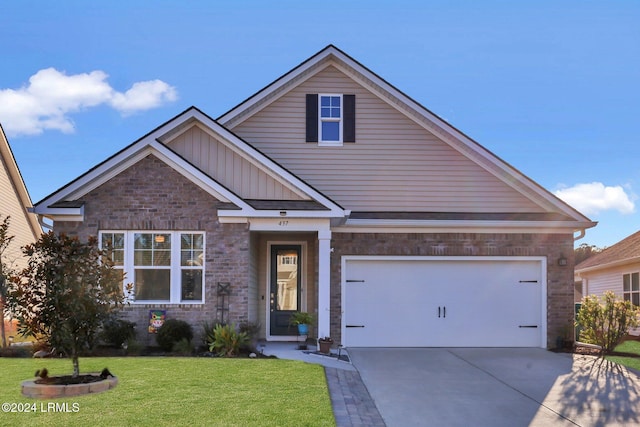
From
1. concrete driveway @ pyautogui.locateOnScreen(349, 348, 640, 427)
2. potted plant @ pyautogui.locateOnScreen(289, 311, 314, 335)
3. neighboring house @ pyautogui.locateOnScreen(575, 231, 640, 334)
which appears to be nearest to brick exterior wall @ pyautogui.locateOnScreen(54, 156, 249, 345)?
potted plant @ pyautogui.locateOnScreen(289, 311, 314, 335)

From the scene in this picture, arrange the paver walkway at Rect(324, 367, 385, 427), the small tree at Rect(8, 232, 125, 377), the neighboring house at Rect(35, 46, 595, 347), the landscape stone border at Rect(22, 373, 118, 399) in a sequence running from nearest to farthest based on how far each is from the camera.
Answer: the paver walkway at Rect(324, 367, 385, 427) < the landscape stone border at Rect(22, 373, 118, 399) < the small tree at Rect(8, 232, 125, 377) < the neighboring house at Rect(35, 46, 595, 347)

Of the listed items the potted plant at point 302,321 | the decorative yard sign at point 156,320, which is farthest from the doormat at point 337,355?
the decorative yard sign at point 156,320

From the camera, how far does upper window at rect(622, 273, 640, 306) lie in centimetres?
2028

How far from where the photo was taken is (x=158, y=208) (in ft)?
42.4

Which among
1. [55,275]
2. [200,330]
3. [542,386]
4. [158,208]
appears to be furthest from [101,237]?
[542,386]

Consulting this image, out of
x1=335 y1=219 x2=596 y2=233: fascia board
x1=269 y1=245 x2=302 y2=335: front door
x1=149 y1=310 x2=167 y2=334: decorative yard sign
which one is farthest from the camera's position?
x1=269 y1=245 x2=302 y2=335: front door

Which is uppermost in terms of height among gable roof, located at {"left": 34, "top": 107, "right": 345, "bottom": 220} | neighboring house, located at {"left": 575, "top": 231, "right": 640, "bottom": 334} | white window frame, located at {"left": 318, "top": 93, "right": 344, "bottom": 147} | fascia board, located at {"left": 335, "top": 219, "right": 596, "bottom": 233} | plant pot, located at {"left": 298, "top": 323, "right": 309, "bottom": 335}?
white window frame, located at {"left": 318, "top": 93, "right": 344, "bottom": 147}

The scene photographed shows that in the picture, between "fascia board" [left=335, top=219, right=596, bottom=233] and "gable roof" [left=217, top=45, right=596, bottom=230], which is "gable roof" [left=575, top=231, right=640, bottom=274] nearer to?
"fascia board" [left=335, top=219, right=596, bottom=233]

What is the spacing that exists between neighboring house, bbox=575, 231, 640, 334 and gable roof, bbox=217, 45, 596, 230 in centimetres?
682

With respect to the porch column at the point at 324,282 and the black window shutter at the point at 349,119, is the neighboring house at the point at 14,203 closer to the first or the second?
the black window shutter at the point at 349,119

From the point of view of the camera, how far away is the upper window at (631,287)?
20.3 m

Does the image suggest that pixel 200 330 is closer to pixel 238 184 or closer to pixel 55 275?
pixel 238 184

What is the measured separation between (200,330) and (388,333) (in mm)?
4557

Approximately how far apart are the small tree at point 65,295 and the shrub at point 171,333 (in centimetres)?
374
